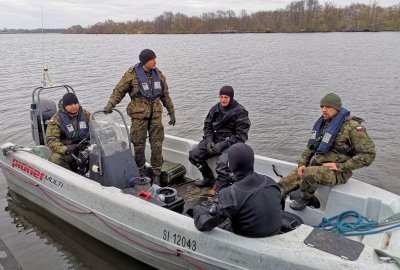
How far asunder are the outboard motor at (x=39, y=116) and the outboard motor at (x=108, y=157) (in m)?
1.45

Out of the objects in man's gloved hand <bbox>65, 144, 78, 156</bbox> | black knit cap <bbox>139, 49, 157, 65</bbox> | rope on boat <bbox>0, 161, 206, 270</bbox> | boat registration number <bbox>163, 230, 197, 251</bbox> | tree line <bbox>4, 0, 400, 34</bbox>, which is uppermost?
tree line <bbox>4, 0, 400, 34</bbox>

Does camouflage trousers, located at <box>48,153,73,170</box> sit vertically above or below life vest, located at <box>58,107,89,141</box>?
below

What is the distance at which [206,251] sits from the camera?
329 centimetres

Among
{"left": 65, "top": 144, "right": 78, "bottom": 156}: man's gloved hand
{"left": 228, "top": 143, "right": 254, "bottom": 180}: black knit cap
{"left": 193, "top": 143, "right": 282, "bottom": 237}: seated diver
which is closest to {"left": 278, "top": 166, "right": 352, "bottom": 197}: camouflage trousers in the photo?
{"left": 193, "top": 143, "right": 282, "bottom": 237}: seated diver

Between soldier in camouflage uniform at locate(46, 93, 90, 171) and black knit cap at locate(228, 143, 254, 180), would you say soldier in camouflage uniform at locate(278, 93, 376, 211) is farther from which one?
soldier in camouflage uniform at locate(46, 93, 90, 171)

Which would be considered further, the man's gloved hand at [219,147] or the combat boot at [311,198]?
the man's gloved hand at [219,147]

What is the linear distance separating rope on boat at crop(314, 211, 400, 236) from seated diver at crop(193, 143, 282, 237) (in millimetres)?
915

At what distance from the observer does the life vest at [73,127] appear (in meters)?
4.99

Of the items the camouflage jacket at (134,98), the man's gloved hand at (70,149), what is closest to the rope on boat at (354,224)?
the camouflage jacket at (134,98)

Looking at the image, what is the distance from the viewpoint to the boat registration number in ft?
11.1

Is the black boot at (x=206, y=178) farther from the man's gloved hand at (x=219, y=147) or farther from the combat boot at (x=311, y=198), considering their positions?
the combat boot at (x=311, y=198)

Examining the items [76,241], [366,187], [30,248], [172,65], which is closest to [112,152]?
[76,241]

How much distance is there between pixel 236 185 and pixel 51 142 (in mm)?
3021

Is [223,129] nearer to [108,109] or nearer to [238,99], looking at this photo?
Result: [108,109]
